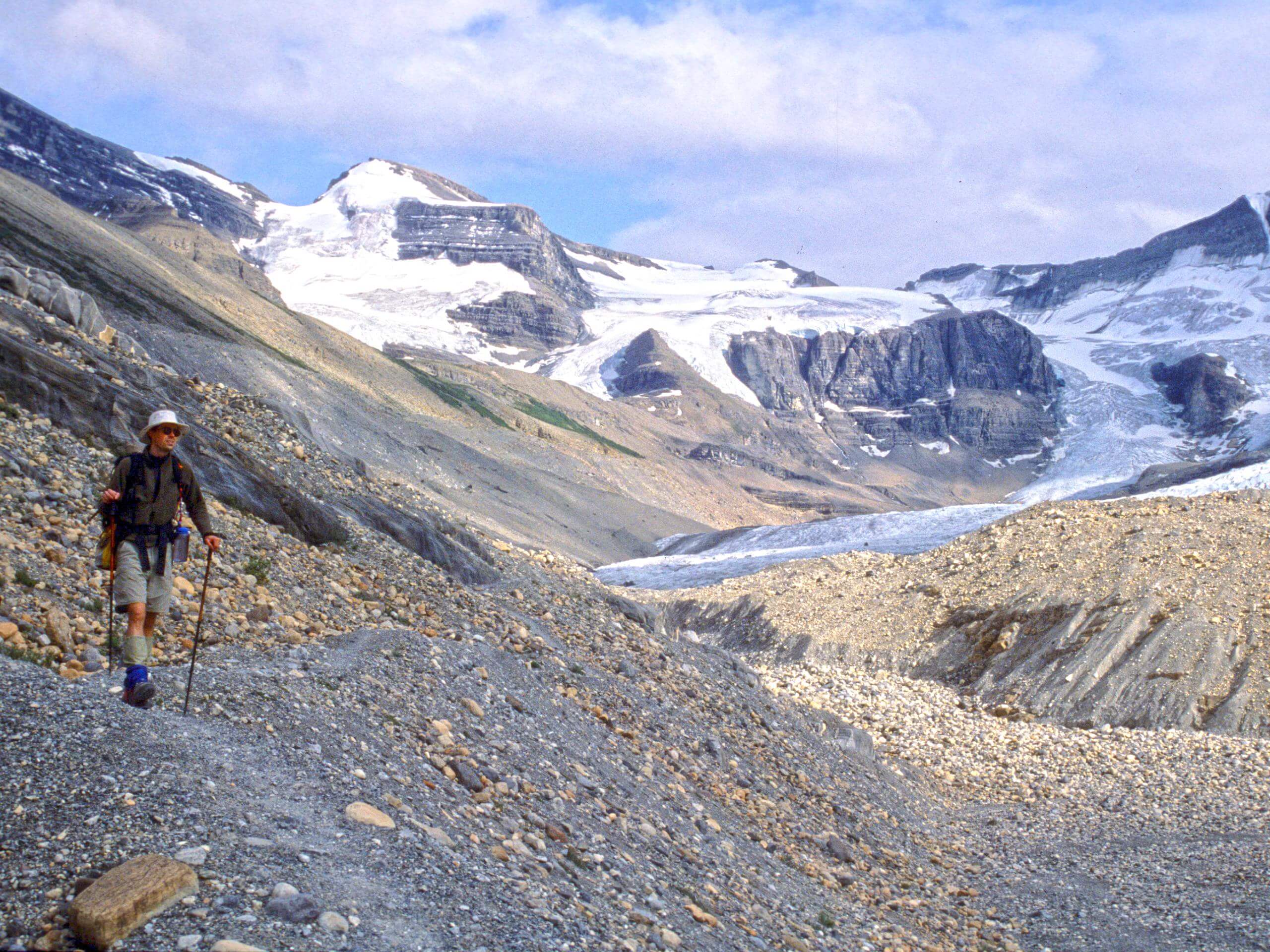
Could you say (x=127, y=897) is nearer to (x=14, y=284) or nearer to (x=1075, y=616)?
(x=14, y=284)

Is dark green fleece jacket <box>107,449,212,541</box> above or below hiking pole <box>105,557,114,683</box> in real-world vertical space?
above

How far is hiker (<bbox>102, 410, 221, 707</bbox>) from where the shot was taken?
776 centimetres

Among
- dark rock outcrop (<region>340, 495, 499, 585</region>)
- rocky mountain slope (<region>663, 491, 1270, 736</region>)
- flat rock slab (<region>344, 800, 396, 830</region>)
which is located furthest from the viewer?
rocky mountain slope (<region>663, 491, 1270, 736</region>)

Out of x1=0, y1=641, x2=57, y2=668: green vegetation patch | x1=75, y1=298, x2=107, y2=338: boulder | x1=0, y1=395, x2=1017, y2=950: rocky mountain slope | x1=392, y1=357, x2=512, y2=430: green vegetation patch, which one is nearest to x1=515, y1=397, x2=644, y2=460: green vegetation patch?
x1=392, y1=357, x2=512, y2=430: green vegetation patch

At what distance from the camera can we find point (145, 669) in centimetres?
722

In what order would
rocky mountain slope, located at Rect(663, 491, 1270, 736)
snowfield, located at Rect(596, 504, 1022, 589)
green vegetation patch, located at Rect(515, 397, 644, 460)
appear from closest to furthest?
rocky mountain slope, located at Rect(663, 491, 1270, 736) < snowfield, located at Rect(596, 504, 1022, 589) < green vegetation patch, located at Rect(515, 397, 644, 460)

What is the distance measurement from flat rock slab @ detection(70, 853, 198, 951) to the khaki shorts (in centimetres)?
293

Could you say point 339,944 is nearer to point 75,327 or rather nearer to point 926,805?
point 926,805

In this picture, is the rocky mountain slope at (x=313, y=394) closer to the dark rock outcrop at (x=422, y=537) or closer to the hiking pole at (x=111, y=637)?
the dark rock outcrop at (x=422, y=537)

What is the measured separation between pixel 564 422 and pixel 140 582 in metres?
132

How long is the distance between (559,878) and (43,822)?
11.5 ft

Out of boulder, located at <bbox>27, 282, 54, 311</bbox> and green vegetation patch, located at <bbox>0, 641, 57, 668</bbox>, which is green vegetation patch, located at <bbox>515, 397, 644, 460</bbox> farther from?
green vegetation patch, located at <bbox>0, 641, 57, 668</bbox>

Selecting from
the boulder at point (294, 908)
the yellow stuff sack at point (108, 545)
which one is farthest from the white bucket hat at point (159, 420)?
the boulder at point (294, 908)

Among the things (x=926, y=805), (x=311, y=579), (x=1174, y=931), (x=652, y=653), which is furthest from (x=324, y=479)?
(x=1174, y=931)
